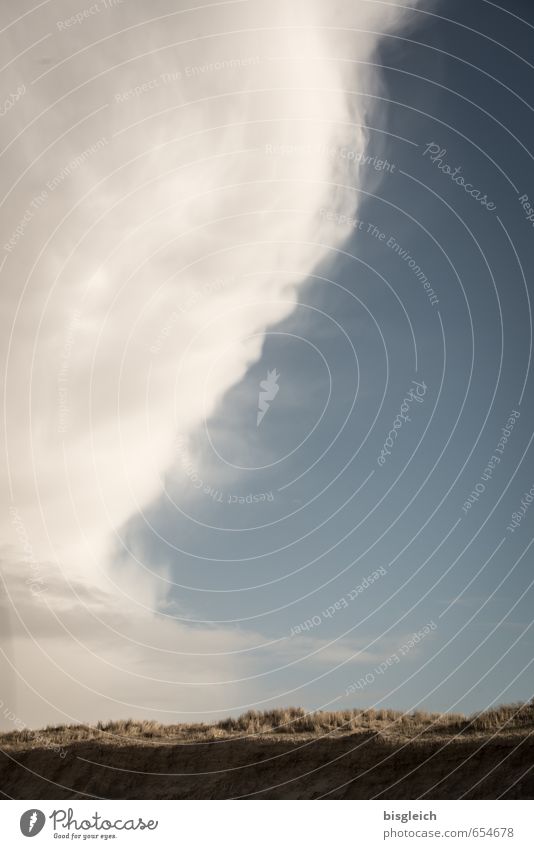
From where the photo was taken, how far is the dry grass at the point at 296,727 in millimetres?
32344

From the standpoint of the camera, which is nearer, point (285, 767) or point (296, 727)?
point (285, 767)

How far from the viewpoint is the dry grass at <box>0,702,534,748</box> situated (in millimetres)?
32344

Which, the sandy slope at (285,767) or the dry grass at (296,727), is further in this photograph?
the dry grass at (296,727)

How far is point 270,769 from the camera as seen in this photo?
106ft

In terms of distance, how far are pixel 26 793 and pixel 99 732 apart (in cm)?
502

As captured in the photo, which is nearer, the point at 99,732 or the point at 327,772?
the point at 327,772

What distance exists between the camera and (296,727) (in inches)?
1414

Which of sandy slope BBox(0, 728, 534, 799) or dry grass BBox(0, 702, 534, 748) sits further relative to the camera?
dry grass BBox(0, 702, 534, 748)
